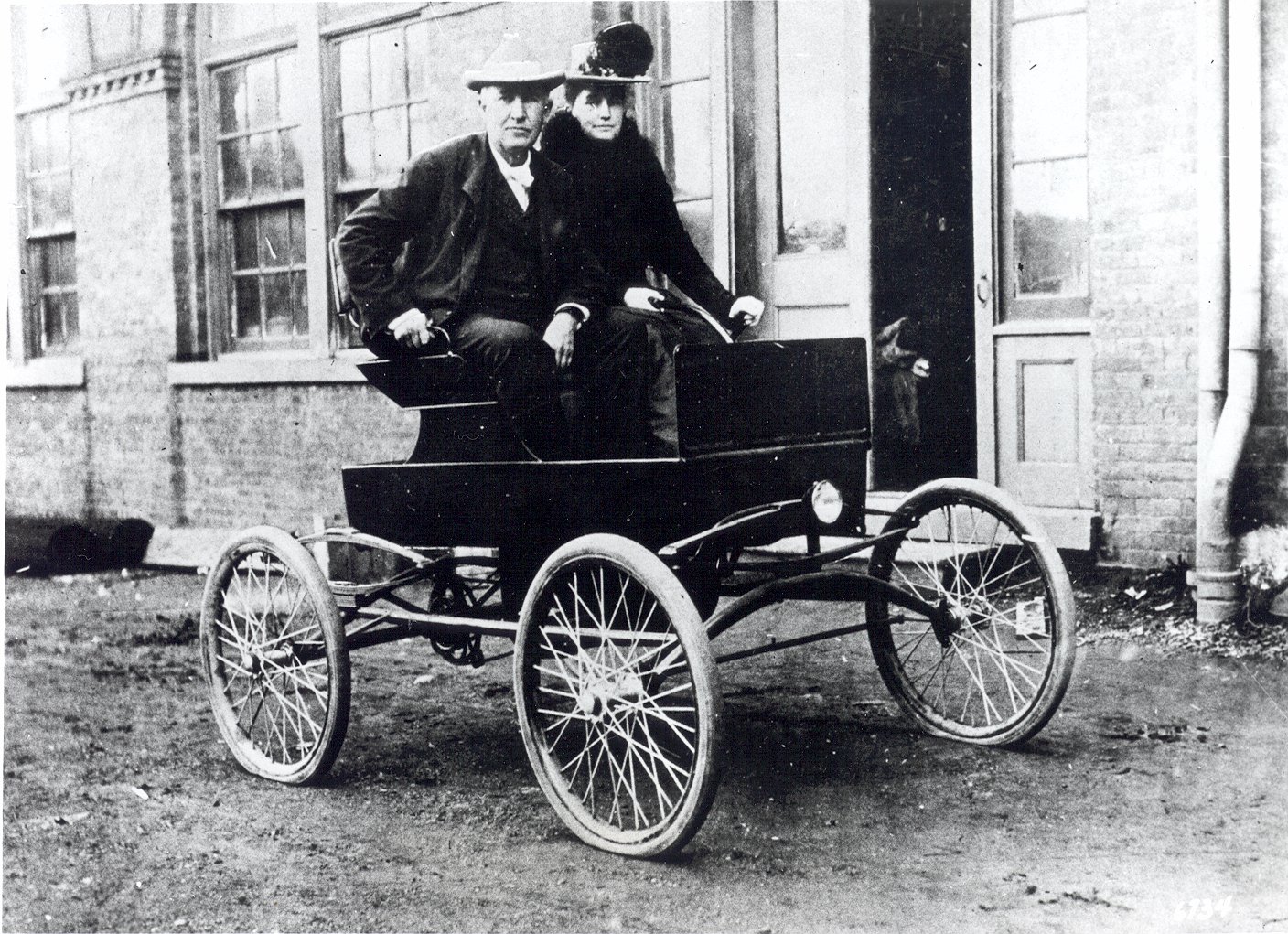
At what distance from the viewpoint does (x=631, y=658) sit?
2941 mm

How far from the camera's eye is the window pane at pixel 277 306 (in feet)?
24.7

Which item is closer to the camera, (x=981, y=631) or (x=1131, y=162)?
(x=981, y=631)

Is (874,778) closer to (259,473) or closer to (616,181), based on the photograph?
(616,181)

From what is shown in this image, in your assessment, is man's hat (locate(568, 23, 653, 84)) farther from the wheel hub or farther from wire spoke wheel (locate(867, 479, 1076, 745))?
the wheel hub

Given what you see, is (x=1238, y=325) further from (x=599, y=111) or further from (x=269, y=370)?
(x=269, y=370)

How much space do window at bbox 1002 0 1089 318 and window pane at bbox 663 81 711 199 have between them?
4.42 feet

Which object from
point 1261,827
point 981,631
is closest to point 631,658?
point 981,631

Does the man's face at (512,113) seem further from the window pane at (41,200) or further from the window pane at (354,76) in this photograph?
the window pane at (41,200)

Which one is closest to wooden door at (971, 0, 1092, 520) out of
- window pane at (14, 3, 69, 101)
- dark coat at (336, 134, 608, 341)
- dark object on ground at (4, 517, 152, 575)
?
dark coat at (336, 134, 608, 341)

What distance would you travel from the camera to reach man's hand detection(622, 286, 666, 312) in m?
3.75

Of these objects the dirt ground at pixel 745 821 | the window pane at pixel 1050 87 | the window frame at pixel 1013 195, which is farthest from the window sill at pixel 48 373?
the window pane at pixel 1050 87

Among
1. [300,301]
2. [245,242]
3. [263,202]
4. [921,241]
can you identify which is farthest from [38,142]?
[921,241]

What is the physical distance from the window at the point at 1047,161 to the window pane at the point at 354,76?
3560 millimetres

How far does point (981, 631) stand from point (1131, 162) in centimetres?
208
